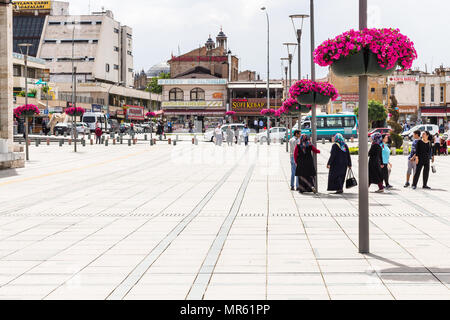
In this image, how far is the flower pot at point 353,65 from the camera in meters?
7.75

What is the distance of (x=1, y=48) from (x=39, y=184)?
8.59 metres

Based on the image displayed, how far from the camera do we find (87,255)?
7824 millimetres

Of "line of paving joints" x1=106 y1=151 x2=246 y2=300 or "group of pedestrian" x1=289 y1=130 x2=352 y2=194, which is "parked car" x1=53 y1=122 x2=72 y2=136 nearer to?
"group of pedestrian" x1=289 y1=130 x2=352 y2=194

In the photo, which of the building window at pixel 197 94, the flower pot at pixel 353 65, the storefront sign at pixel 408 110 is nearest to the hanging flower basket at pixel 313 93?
the flower pot at pixel 353 65

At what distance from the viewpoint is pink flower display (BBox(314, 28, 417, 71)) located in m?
7.62

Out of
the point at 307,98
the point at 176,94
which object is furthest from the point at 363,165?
the point at 176,94

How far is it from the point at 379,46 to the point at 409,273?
2671 mm

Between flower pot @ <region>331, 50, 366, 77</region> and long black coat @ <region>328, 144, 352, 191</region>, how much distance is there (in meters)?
7.18

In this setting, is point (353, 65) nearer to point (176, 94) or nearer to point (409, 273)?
point (409, 273)

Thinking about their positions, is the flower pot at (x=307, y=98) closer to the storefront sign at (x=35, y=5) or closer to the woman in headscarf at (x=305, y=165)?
the woman in headscarf at (x=305, y=165)

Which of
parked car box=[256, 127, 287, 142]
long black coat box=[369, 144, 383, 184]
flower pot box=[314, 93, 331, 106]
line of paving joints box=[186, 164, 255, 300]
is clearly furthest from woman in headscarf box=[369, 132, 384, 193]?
parked car box=[256, 127, 287, 142]

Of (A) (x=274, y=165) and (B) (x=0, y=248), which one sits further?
(A) (x=274, y=165)
